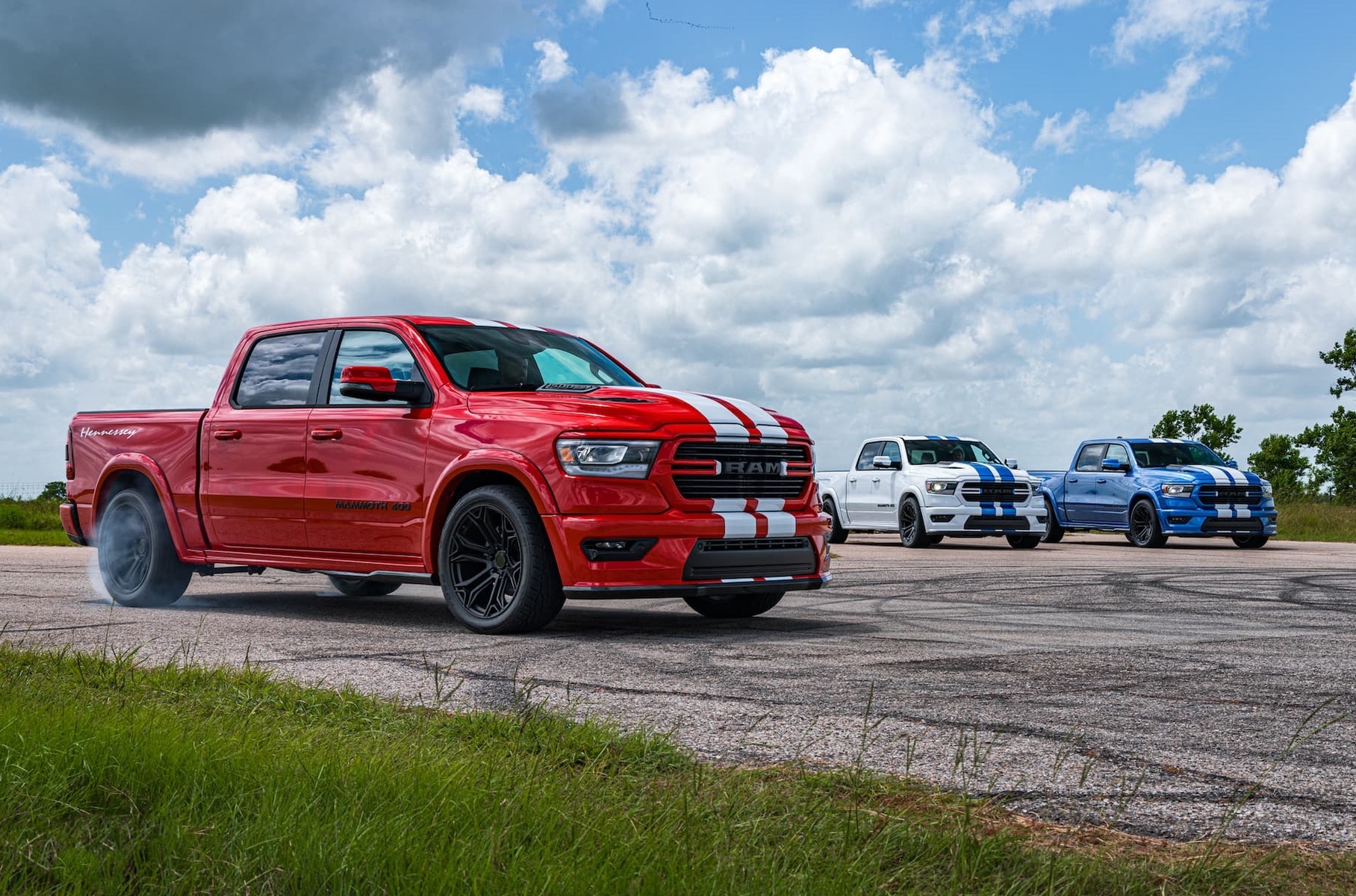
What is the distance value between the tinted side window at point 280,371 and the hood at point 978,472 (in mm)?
13292

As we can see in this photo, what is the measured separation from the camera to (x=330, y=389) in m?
8.56

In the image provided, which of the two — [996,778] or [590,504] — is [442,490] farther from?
[996,778]

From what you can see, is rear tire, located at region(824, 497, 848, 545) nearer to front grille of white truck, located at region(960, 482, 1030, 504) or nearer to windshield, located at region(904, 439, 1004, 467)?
windshield, located at region(904, 439, 1004, 467)

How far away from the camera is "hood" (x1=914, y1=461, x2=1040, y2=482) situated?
67.7 ft

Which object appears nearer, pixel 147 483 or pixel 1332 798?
pixel 1332 798

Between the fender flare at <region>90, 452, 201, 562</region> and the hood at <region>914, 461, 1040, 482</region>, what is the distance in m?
13.4

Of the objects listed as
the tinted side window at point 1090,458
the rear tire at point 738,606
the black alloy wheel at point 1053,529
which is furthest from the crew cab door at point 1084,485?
the rear tire at point 738,606

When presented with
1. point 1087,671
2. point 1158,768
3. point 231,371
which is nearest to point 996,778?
point 1158,768

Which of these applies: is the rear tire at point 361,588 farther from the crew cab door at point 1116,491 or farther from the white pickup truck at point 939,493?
the crew cab door at point 1116,491

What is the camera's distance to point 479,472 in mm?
7617

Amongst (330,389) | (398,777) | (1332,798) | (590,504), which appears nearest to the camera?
(398,777)

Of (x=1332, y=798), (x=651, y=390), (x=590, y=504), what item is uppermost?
(x=651, y=390)

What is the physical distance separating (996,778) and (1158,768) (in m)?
0.62

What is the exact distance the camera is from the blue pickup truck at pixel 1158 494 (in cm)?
2059
